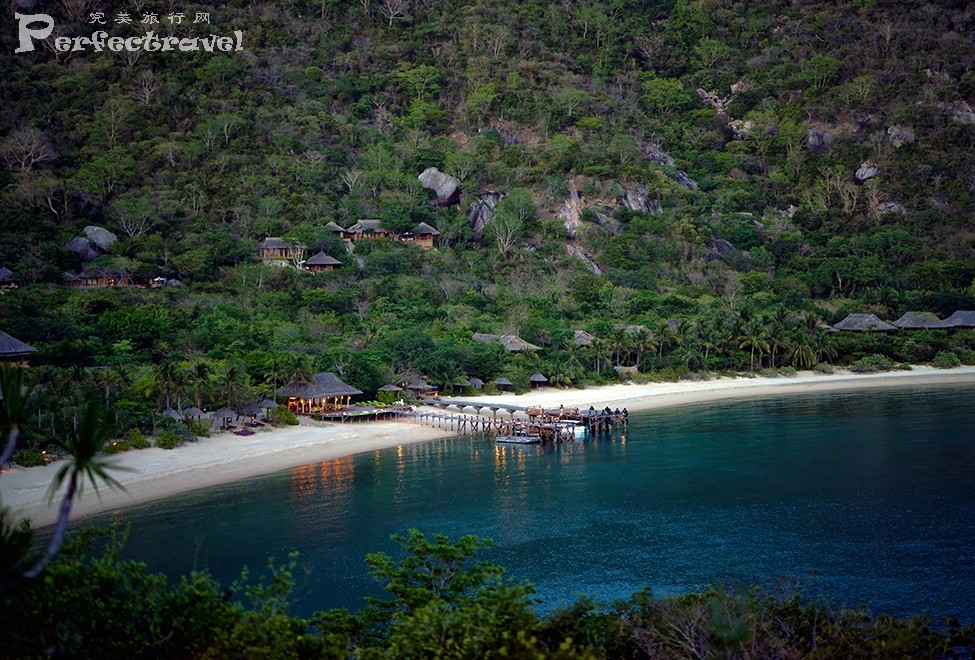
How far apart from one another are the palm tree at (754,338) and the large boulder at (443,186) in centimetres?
3951

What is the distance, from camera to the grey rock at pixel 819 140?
118250 mm

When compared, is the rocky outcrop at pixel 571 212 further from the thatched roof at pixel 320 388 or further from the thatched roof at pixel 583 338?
the thatched roof at pixel 320 388

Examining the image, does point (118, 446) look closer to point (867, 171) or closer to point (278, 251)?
point (278, 251)

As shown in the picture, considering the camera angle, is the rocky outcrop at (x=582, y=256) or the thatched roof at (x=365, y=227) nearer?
the thatched roof at (x=365, y=227)

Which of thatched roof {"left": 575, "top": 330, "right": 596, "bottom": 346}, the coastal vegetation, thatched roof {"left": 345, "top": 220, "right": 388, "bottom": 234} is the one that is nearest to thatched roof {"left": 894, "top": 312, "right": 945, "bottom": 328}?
the coastal vegetation

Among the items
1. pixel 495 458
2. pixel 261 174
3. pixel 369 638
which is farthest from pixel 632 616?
pixel 261 174

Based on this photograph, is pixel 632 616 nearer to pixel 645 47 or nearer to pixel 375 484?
pixel 375 484

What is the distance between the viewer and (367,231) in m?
86.7

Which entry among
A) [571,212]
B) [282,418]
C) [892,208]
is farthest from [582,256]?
[282,418]

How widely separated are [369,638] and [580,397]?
39641 millimetres

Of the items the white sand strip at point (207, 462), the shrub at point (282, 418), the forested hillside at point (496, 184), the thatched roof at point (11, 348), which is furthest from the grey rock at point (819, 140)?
the thatched roof at point (11, 348)

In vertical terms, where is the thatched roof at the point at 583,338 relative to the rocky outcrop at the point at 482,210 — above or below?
below

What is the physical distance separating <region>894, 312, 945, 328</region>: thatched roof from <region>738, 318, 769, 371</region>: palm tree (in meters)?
14.8

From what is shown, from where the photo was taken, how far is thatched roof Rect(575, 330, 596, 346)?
64688 millimetres
